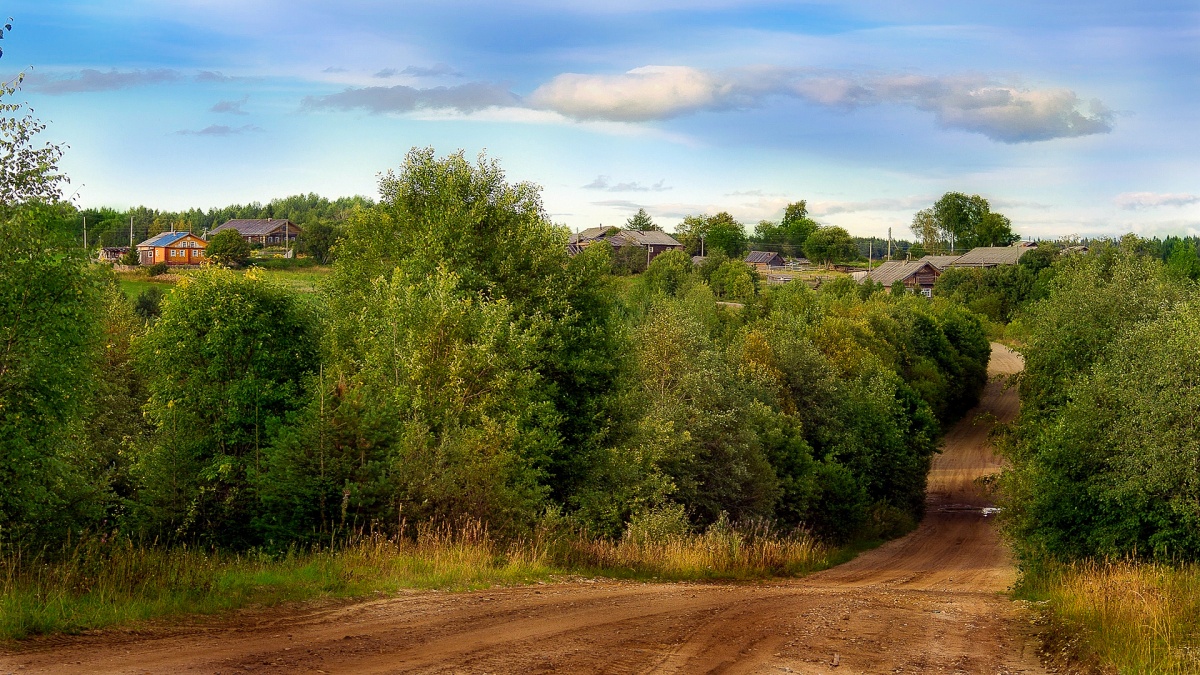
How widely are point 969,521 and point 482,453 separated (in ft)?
152

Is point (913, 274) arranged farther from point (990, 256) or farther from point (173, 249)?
point (173, 249)

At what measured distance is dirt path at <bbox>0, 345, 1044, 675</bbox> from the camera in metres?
9.30

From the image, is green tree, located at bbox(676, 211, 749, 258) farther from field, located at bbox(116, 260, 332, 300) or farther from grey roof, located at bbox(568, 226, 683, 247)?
field, located at bbox(116, 260, 332, 300)

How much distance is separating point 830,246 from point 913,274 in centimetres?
3585

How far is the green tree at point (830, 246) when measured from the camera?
16625 cm

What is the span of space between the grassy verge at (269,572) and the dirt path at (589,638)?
66 centimetres

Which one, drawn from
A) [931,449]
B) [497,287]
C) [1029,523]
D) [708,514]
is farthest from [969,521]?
[497,287]

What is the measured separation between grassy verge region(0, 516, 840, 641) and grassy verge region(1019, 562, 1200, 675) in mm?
7583

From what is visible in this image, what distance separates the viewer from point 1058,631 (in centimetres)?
1258

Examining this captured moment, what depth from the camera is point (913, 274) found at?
431 ft

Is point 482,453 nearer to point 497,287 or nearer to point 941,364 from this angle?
point 497,287

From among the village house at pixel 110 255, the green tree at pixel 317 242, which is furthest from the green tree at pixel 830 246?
the village house at pixel 110 255

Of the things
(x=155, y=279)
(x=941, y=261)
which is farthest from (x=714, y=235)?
(x=155, y=279)

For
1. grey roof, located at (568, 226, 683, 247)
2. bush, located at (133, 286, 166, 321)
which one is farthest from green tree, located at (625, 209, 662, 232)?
bush, located at (133, 286, 166, 321)
